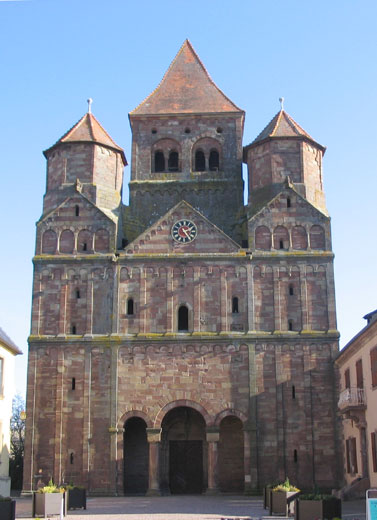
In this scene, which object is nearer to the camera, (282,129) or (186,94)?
(282,129)

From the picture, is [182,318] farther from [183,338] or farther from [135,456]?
[135,456]

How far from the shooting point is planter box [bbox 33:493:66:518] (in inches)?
1121

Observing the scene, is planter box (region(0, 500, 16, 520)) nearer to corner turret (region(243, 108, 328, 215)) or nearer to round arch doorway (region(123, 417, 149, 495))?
round arch doorway (region(123, 417, 149, 495))

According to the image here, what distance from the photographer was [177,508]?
34719 millimetres

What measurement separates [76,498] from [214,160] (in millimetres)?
29920

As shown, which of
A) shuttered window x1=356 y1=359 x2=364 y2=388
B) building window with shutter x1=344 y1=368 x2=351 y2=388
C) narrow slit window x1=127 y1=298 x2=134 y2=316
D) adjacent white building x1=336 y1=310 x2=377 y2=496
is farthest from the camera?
narrow slit window x1=127 y1=298 x2=134 y2=316

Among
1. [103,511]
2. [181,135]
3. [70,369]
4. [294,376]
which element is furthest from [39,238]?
[103,511]

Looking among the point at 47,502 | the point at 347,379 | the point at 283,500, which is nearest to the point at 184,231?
the point at 347,379

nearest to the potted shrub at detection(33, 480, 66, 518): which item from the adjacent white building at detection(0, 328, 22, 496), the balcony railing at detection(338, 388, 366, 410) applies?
the adjacent white building at detection(0, 328, 22, 496)

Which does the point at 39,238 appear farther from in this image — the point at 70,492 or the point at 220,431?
the point at 70,492

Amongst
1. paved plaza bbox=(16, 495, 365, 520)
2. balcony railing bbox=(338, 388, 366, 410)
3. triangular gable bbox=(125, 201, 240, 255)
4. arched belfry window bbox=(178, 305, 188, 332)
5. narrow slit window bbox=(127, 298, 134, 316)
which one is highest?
triangular gable bbox=(125, 201, 240, 255)

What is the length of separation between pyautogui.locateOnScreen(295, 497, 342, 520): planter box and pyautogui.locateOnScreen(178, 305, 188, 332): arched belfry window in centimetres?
2343

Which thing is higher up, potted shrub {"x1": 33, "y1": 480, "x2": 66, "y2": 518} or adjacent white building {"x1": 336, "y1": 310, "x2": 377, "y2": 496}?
adjacent white building {"x1": 336, "y1": 310, "x2": 377, "y2": 496}

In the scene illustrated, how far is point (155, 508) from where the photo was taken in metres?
34.6
